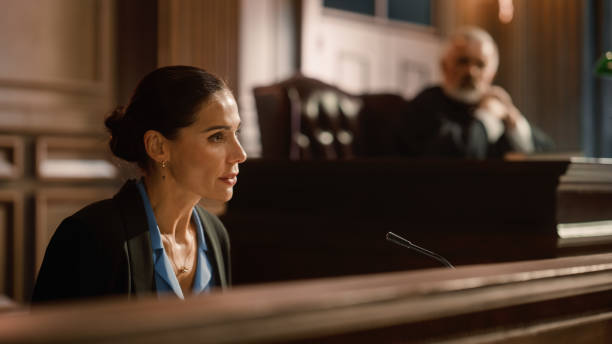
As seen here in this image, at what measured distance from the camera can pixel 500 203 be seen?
223 centimetres

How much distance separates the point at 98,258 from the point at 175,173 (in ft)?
0.88

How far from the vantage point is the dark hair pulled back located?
4.47ft

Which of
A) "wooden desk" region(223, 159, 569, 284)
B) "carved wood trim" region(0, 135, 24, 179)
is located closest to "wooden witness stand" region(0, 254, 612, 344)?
"wooden desk" region(223, 159, 569, 284)

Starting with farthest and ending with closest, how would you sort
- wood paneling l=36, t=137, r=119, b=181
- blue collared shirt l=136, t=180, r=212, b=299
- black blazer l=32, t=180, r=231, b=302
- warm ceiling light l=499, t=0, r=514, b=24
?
warm ceiling light l=499, t=0, r=514, b=24, wood paneling l=36, t=137, r=119, b=181, blue collared shirt l=136, t=180, r=212, b=299, black blazer l=32, t=180, r=231, b=302

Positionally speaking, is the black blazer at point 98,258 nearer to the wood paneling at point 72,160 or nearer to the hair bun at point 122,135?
the hair bun at point 122,135

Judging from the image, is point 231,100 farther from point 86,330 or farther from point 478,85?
point 478,85

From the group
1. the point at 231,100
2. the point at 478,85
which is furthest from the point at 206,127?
the point at 478,85

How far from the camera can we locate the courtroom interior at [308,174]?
0.65m

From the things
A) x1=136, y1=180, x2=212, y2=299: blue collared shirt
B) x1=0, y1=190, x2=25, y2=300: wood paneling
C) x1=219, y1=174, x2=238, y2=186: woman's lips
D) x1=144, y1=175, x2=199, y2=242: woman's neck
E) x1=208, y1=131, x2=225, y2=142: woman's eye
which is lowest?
x1=0, y1=190, x2=25, y2=300: wood paneling

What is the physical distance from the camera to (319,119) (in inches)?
143

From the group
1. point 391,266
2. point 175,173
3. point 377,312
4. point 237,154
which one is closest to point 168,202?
point 175,173

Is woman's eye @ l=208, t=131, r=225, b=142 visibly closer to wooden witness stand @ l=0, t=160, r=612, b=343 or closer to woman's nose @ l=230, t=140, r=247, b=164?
woman's nose @ l=230, t=140, r=247, b=164

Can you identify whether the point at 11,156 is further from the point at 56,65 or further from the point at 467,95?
the point at 467,95

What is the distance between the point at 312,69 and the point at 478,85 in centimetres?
133
